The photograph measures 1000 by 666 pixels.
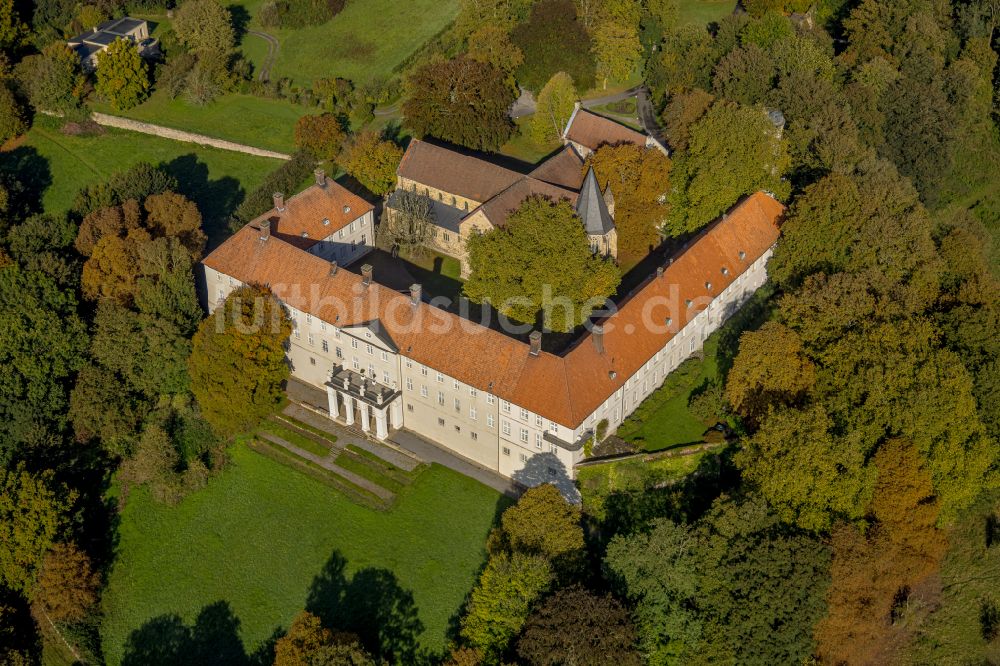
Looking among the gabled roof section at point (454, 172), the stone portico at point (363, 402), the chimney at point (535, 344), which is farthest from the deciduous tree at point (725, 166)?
the stone portico at point (363, 402)

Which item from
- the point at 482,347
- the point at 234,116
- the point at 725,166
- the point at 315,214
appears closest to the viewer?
the point at 482,347

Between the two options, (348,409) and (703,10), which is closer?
(348,409)

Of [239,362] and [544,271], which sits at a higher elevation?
[544,271]

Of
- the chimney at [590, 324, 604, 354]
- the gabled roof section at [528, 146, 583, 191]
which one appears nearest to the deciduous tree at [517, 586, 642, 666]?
the chimney at [590, 324, 604, 354]

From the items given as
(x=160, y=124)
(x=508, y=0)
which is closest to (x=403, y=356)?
(x=160, y=124)

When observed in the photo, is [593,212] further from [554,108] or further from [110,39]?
[110,39]

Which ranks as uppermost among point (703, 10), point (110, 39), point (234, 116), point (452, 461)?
point (703, 10)

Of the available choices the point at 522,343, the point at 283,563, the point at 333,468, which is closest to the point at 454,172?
the point at 522,343

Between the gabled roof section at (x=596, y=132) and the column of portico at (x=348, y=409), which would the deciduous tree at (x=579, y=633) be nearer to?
the column of portico at (x=348, y=409)
